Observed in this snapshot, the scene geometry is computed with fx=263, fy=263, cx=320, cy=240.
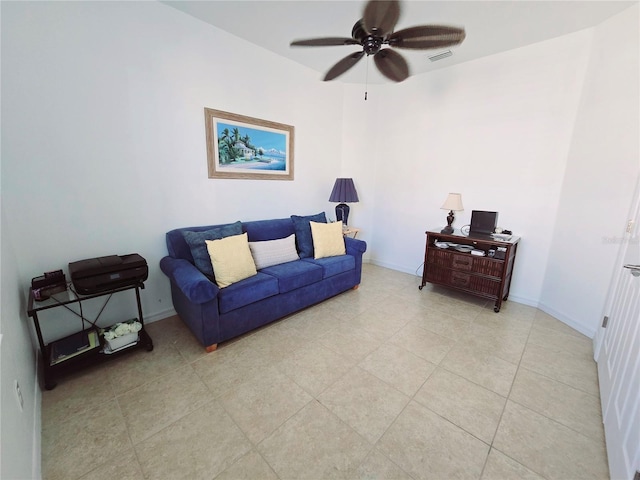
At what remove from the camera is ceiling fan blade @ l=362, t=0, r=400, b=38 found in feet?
4.92

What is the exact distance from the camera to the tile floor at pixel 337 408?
1.30 m

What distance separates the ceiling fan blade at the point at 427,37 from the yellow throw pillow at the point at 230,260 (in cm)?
202

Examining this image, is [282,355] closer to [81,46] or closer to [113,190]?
[113,190]

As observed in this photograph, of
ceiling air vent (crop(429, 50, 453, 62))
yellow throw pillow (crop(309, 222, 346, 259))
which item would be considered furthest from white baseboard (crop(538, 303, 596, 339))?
ceiling air vent (crop(429, 50, 453, 62))

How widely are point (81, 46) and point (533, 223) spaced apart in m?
4.51

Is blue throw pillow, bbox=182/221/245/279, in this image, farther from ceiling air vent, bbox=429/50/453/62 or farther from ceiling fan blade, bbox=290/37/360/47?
ceiling air vent, bbox=429/50/453/62

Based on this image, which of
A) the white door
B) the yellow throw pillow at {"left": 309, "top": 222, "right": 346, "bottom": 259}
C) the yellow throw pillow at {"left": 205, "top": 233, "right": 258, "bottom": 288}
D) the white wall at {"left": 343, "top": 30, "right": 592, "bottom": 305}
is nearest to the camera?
the white door

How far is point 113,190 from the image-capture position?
7.29 feet

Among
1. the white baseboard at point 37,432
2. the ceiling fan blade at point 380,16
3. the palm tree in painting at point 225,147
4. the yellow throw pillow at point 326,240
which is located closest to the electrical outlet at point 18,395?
the white baseboard at point 37,432

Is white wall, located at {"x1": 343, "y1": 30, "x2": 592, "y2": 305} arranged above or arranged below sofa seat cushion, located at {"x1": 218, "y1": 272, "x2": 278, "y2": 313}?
above

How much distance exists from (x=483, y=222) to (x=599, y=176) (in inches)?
A: 40.0

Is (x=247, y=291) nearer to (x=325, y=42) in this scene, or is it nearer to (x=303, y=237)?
(x=303, y=237)

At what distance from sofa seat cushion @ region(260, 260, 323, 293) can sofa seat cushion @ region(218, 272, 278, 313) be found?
8 centimetres

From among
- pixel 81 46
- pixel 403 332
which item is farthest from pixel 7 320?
pixel 403 332
